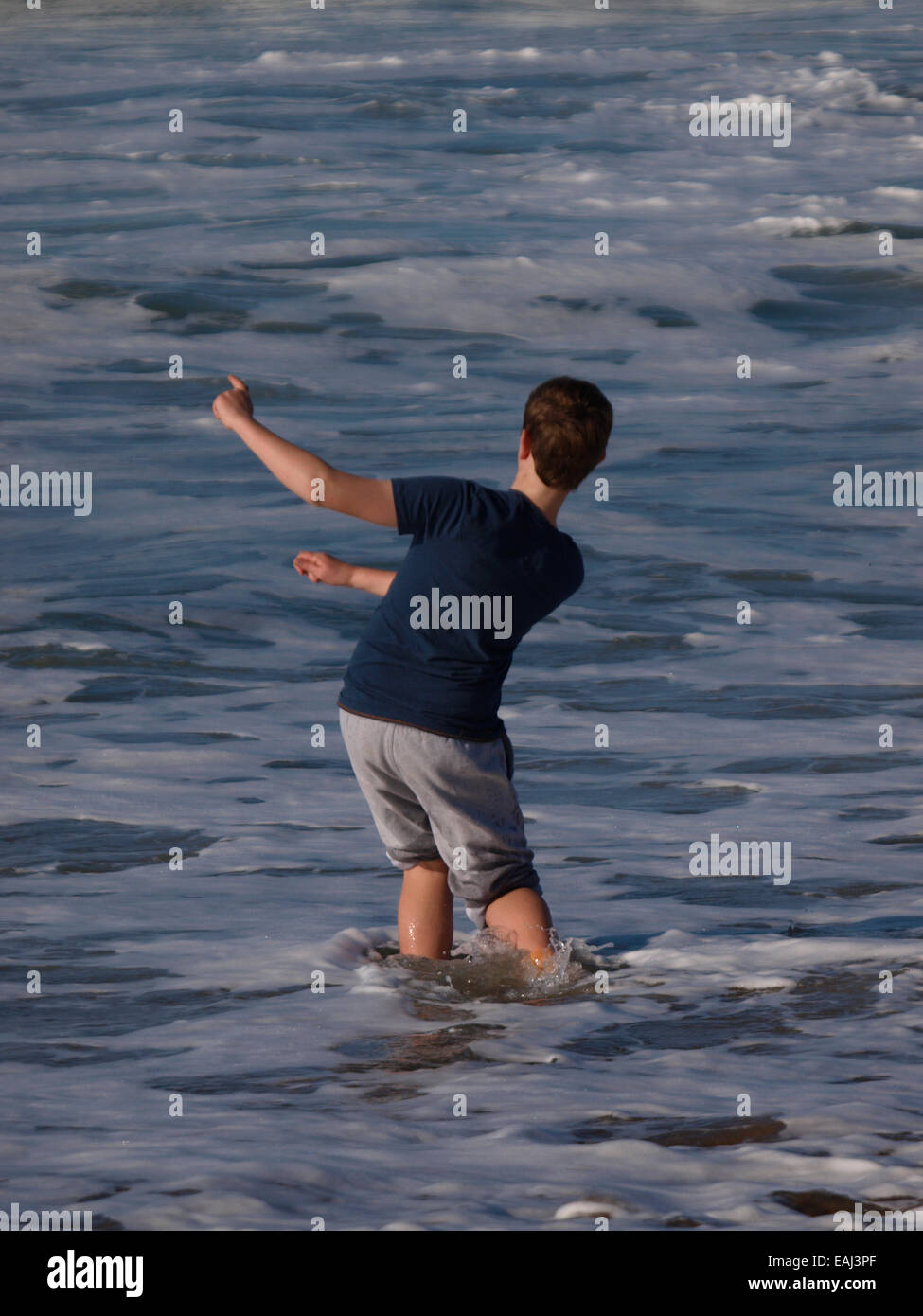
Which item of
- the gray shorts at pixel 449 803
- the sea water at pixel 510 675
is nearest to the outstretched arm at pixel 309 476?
the gray shorts at pixel 449 803

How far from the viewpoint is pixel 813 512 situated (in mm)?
14258

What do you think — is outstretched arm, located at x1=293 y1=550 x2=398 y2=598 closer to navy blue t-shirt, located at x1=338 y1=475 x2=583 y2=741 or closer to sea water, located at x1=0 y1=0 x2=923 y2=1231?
navy blue t-shirt, located at x1=338 y1=475 x2=583 y2=741

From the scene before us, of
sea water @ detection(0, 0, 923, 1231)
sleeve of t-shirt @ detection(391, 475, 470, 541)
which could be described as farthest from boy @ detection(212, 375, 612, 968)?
sea water @ detection(0, 0, 923, 1231)

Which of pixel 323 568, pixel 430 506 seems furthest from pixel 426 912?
pixel 430 506

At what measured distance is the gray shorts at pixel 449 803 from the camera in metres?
4.26

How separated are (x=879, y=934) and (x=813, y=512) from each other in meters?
9.45

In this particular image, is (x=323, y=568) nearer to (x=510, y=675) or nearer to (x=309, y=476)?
(x=309, y=476)

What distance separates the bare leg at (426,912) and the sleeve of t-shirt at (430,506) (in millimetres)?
945

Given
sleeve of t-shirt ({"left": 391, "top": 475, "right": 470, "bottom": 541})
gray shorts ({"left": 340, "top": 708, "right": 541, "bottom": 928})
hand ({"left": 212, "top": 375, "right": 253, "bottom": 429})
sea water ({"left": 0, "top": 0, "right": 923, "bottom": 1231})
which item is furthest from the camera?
gray shorts ({"left": 340, "top": 708, "right": 541, "bottom": 928})

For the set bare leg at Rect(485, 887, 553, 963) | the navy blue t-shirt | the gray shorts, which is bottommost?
bare leg at Rect(485, 887, 553, 963)

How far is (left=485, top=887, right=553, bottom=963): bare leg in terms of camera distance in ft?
14.6

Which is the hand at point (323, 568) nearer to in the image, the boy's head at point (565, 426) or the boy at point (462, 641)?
the boy at point (462, 641)
